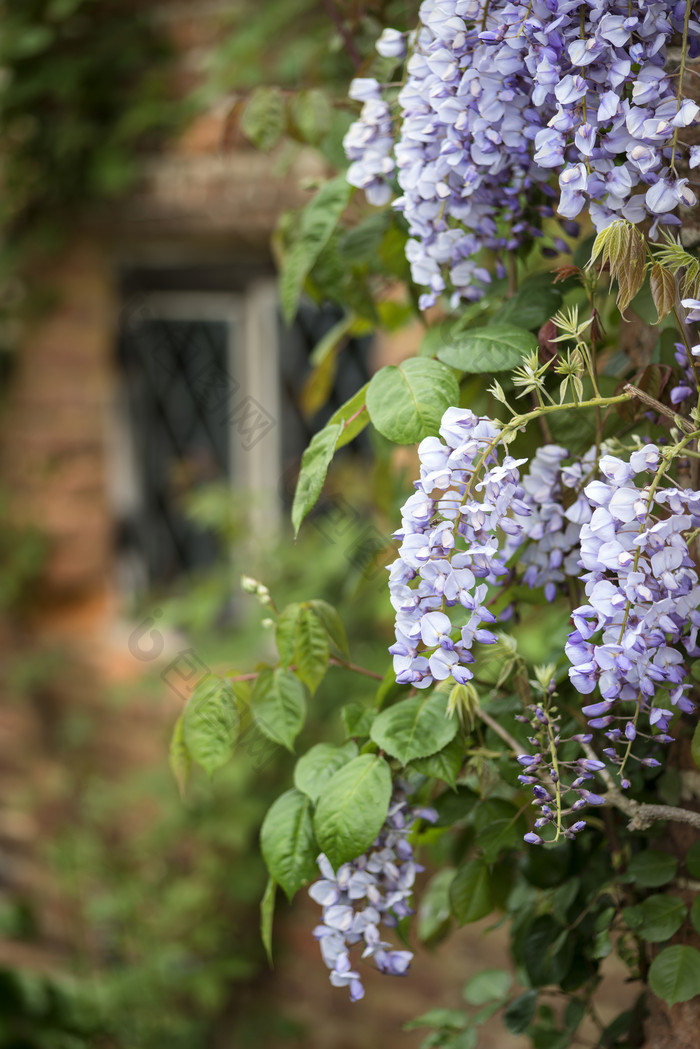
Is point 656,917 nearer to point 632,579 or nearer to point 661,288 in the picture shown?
point 632,579

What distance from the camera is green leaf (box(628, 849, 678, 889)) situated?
0.82 m

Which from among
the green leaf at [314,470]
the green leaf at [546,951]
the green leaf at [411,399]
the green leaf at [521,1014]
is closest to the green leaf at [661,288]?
the green leaf at [411,399]

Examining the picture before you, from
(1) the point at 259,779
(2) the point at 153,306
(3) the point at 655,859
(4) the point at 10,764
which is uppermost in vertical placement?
(3) the point at 655,859

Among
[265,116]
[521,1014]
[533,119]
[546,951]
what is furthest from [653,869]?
[265,116]

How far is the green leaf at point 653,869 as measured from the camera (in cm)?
82

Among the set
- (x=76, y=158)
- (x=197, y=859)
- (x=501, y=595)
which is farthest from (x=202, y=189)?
(x=501, y=595)

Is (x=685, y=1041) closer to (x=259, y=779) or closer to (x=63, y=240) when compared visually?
(x=259, y=779)

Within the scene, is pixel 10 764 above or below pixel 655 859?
below

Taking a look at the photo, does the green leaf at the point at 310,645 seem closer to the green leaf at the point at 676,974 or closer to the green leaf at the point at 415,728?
the green leaf at the point at 415,728

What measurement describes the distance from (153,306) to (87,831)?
162cm

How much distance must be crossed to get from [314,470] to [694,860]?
1.47 feet

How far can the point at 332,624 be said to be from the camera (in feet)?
2.86

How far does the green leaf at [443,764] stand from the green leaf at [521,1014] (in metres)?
0.36

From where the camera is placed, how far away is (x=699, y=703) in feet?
2.50
